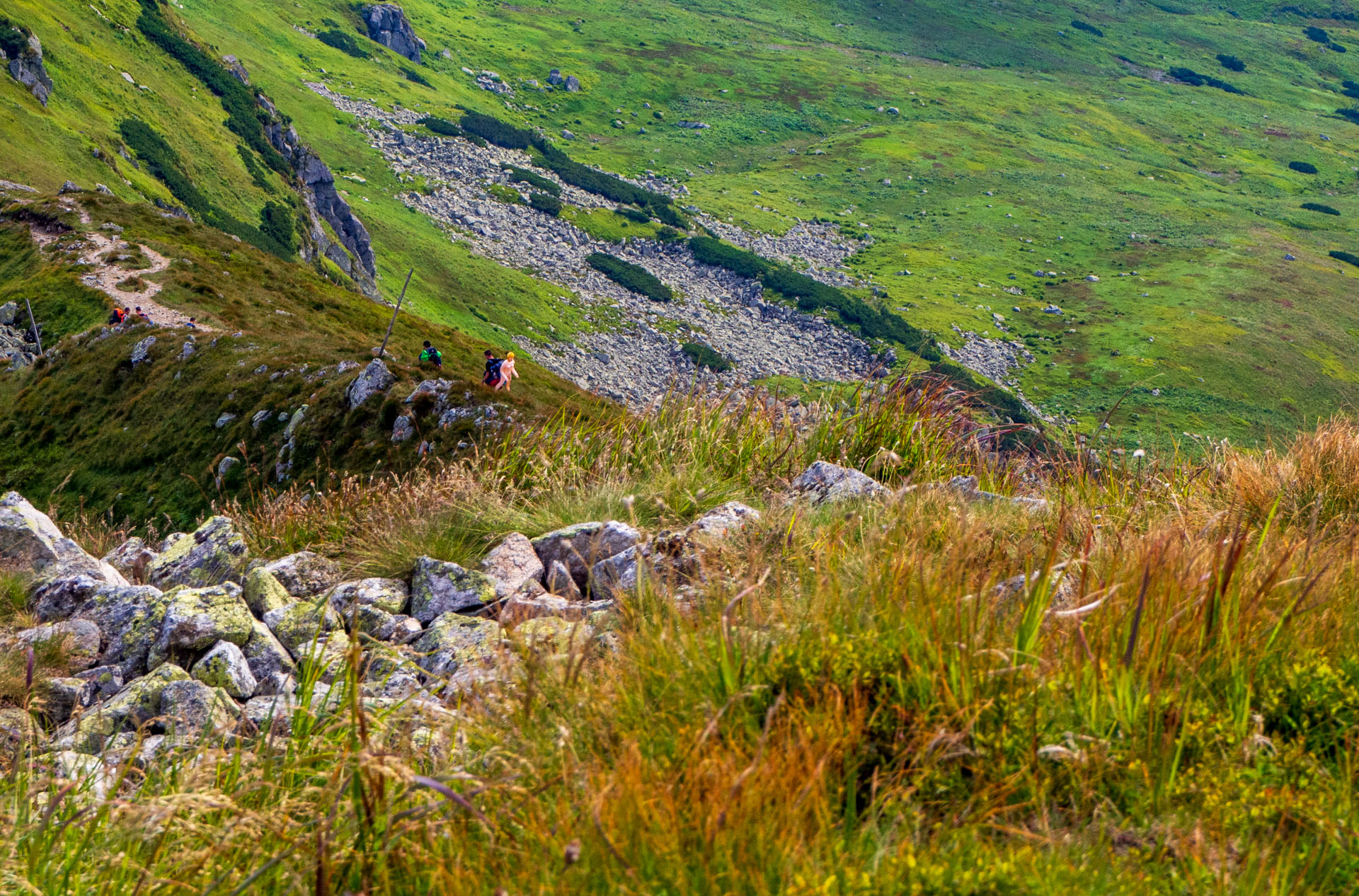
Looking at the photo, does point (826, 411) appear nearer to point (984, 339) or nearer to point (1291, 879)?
point (1291, 879)

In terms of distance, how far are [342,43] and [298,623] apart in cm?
22465

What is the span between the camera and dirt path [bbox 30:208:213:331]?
1700 inches

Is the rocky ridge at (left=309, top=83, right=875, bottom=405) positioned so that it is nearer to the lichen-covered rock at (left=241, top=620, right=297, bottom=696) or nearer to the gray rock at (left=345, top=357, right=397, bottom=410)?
the gray rock at (left=345, top=357, right=397, bottom=410)

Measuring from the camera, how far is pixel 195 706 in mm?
4902

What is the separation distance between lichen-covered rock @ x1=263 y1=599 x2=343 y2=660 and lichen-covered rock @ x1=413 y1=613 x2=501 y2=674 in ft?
2.60

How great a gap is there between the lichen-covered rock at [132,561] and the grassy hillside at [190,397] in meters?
7.20

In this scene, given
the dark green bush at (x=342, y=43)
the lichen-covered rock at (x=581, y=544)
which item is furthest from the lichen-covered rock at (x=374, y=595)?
the dark green bush at (x=342, y=43)

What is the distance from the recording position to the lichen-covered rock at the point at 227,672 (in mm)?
5367

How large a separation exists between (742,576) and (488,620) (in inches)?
65.8

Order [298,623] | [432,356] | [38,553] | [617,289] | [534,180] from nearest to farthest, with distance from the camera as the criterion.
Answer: [298,623], [38,553], [432,356], [617,289], [534,180]

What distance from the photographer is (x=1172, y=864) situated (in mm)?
Result: 2506

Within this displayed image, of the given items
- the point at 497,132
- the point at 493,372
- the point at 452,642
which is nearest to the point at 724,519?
the point at 452,642

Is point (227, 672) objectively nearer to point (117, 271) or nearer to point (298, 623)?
point (298, 623)

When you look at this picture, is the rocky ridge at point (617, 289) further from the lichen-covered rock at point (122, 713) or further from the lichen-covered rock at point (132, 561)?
the lichen-covered rock at point (122, 713)
